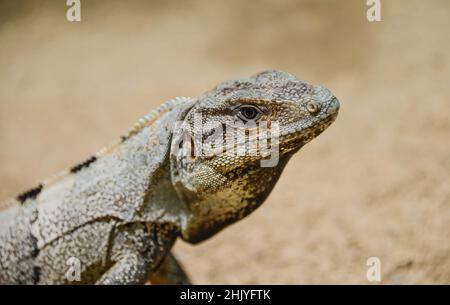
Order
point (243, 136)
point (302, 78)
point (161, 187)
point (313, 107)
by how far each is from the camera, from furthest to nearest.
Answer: point (302, 78) → point (161, 187) → point (243, 136) → point (313, 107)

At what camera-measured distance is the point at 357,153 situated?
271 inches

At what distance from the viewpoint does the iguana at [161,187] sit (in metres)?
3.22

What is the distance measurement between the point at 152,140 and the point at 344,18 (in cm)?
728

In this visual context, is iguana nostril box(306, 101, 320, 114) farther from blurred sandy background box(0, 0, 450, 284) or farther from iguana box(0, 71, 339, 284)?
blurred sandy background box(0, 0, 450, 284)

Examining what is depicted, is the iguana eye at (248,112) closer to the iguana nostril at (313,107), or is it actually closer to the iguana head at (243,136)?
the iguana head at (243,136)

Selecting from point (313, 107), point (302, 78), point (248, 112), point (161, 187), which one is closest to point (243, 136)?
point (248, 112)

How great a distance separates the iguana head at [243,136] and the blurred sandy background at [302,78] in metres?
2.00

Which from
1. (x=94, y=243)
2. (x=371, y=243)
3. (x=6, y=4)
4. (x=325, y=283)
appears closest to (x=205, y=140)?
(x=94, y=243)

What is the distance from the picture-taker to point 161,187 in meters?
3.67

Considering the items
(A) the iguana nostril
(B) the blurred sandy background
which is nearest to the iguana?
(A) the iguana nostril

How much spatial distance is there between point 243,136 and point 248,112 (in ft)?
0.45

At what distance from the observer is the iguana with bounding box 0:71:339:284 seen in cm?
322

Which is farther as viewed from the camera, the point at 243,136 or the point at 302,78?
the point at 302,78

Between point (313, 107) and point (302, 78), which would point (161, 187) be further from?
point (302, 78)
